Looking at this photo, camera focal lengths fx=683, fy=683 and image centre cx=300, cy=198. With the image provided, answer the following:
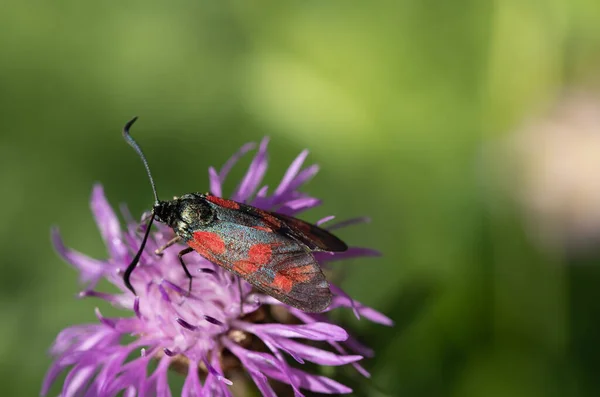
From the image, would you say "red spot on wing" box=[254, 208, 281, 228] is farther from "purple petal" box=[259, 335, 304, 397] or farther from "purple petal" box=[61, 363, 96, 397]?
"purple petal" box=[61, 363, 96, 397]

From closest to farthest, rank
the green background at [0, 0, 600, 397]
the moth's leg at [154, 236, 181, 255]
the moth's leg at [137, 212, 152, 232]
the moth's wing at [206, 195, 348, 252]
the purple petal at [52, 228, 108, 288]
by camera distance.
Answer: the moth's wing at [206, 195, 348, 252], the moth's leg at [154, 236, 181, 255], the moth's leg at [137, 212, 152, 232], the purple petal at [52, 228, 108, 288], the green background at [0, 0, 600, 397]

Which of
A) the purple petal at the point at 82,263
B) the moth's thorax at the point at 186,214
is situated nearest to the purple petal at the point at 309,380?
the moth's thorax at the point at 186,214

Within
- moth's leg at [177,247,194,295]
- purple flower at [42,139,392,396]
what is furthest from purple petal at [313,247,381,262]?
moth's leg at [177,247,194,295]

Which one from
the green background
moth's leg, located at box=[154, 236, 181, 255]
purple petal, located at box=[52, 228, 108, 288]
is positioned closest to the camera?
moth's leg, located at box=[154, 236, 181, 255]

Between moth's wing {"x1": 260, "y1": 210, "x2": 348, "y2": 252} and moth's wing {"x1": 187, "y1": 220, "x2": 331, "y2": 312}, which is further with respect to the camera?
moth's wing {"x1": 260, "y1": 210, "x2": 348, "y2": 252}

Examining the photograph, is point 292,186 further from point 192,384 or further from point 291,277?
point 192,384

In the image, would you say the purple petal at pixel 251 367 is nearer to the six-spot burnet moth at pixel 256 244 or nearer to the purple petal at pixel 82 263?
the six-spot burnet moth at pixel 256 244

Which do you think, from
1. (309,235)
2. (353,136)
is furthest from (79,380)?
(353,136)
